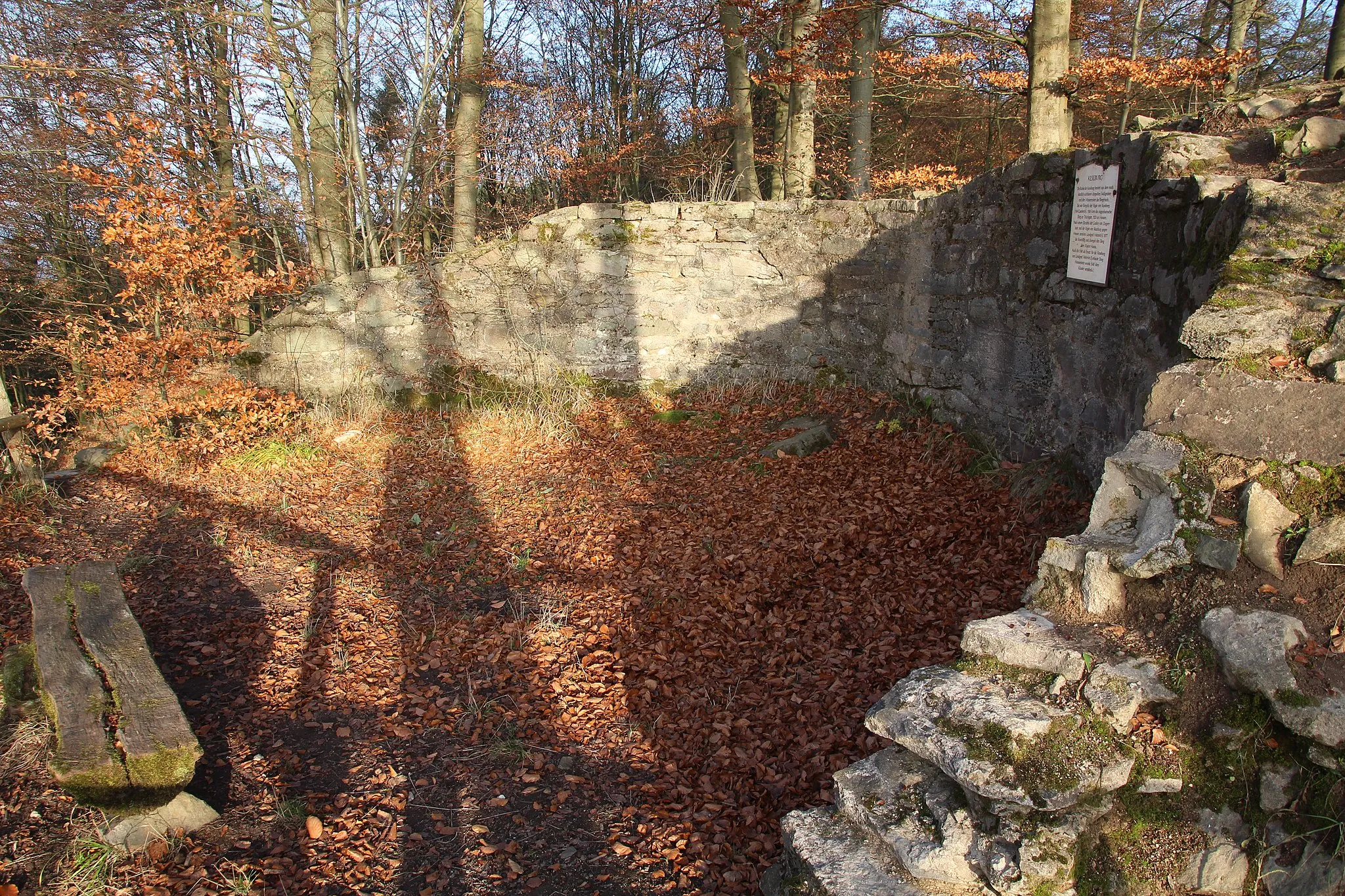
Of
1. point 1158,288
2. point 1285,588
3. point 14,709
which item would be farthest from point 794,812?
point 14,709

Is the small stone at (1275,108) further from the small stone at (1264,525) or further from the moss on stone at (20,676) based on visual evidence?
the moss on stone at (20,676)

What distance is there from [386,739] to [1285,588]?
380cm

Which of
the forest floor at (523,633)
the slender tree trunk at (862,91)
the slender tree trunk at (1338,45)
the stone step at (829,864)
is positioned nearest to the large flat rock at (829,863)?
the stone step at (829,864)

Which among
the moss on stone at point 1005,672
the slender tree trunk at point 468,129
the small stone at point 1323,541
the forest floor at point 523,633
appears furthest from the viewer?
the slender tree trunk at point 468,129

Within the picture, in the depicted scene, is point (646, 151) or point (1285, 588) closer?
point (1285, 588)

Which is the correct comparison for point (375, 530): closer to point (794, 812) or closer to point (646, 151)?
point (794, 812)

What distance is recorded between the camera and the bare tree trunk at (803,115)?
9969mm

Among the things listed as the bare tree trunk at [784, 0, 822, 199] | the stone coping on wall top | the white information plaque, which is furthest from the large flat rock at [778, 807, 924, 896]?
the bare tree trunk at [784, 0, 822, 199]

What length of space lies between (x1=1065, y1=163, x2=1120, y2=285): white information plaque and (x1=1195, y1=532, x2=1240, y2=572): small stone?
8.37 ft

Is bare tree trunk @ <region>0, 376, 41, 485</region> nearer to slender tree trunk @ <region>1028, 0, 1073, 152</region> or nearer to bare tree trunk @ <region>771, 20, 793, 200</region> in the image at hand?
bare tree trunk @ <region>771, 20, 793, 200</region>

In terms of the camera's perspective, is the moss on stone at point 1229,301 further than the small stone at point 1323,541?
Yes

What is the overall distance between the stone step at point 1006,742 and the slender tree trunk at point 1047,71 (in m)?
5.78

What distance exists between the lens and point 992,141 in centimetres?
1470

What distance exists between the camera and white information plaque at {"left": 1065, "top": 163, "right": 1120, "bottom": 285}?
4535 millimetres
